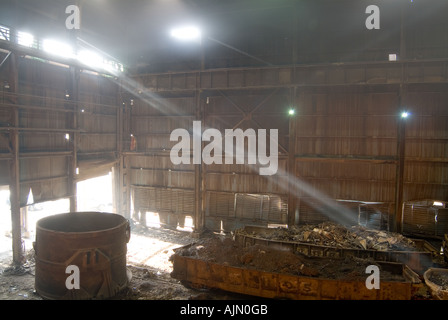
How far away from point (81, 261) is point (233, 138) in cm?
949

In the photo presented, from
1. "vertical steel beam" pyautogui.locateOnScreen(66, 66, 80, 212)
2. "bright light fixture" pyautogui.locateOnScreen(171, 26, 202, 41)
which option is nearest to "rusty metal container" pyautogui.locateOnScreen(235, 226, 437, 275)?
"vertical steel beam" pyautogui.locateOnScreen(66, 66, 80, 212)

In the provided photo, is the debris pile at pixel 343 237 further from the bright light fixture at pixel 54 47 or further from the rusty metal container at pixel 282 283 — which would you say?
the bright light fixture at pixel 54 47

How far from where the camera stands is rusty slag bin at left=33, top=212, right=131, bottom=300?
293 inches

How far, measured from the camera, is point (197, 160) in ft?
50.2

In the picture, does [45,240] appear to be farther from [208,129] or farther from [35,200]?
[208,129]

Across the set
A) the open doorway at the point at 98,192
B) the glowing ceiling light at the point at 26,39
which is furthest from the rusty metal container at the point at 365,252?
the open doorway at the point at 98,192

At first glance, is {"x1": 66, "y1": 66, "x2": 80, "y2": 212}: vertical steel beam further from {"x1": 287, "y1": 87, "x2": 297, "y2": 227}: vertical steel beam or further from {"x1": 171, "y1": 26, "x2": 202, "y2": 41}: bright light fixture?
{"x1": 287, "y1": 87, "x2": 297, "y2": 227}: vertical steel beam

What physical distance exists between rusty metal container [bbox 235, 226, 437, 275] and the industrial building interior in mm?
57

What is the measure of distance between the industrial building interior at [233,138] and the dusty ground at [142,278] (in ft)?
0.25

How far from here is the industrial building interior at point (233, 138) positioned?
32.3 ft

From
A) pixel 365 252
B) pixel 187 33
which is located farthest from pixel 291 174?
pixel 187 33

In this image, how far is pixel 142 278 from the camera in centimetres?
1014
